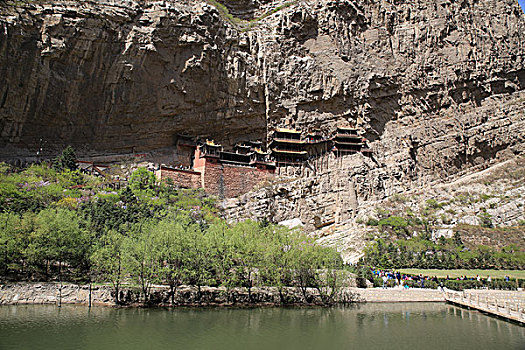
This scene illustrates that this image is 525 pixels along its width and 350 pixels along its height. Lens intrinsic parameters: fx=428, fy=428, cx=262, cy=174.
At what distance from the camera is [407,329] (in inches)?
691

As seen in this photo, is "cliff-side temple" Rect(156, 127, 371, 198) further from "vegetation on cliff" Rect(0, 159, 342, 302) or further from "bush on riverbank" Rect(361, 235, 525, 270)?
"bush on riverbank" Rect(361, 235, 525, 270)

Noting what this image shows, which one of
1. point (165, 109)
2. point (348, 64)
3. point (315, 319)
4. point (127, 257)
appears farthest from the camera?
point (348, 64)

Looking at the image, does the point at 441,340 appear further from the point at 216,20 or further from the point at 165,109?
the point at 216,20

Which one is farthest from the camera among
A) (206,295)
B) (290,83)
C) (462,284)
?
(290,83)

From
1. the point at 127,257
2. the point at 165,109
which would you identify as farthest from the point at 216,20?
the point at 127,257

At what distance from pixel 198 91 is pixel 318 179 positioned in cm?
1472

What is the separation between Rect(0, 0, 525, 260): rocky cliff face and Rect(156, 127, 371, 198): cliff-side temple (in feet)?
4.54

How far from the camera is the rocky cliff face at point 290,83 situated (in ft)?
124

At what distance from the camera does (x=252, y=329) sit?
1714 cm

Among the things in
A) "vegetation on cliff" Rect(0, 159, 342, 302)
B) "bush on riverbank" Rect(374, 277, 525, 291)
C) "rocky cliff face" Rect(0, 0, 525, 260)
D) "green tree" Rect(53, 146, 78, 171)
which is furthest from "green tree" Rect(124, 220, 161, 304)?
"green tree" Rect(53, 146, 78, 171)

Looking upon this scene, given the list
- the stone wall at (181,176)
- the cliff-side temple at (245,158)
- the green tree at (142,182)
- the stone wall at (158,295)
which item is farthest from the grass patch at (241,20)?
the stone wall at (158,295)

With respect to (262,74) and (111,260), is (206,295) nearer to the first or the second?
(111,260)

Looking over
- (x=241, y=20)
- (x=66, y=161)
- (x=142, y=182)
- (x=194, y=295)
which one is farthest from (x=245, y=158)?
(x=194, y=295)

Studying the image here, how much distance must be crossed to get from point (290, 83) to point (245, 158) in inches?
375
